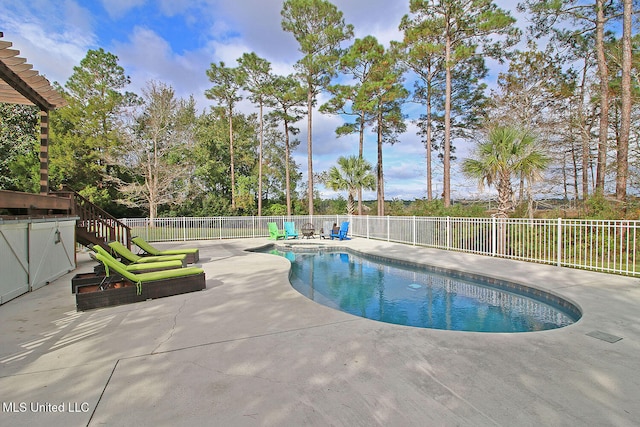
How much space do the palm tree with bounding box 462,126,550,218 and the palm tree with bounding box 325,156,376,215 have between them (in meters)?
8.52

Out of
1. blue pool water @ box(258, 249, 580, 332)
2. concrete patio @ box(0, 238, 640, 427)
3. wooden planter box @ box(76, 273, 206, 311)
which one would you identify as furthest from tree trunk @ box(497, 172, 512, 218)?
wooden planter box @ box(76, 273, 206, 311)

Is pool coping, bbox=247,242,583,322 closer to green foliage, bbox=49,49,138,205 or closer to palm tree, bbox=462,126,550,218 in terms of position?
palm tree, bbox=462,126,550,218

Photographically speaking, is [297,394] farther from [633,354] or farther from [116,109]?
[116,109]

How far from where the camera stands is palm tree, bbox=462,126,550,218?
854 centimetres

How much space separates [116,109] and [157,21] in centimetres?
1354

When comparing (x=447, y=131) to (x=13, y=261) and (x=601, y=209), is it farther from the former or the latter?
(x=13, y=261)

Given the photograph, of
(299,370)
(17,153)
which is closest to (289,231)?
(299,370)

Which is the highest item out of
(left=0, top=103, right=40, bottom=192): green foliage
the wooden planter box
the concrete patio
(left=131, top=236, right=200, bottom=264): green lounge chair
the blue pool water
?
(left=0, top=103, right=40, bottom=192): green foliage

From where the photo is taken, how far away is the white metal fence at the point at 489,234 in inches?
271

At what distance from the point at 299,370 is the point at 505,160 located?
8891 mm

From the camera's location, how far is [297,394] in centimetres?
216

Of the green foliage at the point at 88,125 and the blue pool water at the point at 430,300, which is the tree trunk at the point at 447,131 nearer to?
the blue pool water at the point at 430,300

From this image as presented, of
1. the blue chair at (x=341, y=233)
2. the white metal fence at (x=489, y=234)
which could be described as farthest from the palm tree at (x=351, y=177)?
the blue chair at (x=341, y=233)

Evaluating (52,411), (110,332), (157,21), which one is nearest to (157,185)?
(157,21)
